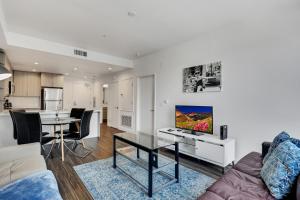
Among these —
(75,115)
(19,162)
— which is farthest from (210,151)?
(75,115)

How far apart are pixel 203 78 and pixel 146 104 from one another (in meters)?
2.28

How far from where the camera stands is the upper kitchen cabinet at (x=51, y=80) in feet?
21.8

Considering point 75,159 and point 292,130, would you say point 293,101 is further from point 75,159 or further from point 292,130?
point 75,159

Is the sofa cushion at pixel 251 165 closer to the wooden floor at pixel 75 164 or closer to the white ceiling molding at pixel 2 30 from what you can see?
the wooden floor at pixel 75 164

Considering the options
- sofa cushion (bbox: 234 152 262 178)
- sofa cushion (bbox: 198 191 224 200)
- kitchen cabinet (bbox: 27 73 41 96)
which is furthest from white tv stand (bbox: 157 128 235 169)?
kitchen cabinet (bbox: 27 73 41 96)

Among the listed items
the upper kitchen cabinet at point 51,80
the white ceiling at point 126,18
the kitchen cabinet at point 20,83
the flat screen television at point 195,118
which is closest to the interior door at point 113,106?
the upper kitchen cabinet at point 51,80

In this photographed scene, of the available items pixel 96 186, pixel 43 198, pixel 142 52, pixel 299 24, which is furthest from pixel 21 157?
pixel 299 24

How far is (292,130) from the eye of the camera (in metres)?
2.43

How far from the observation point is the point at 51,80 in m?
6.82

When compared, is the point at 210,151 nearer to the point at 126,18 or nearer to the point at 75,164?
the point at 75,164

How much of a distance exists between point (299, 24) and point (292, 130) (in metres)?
1.60

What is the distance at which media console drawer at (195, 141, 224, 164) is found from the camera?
2754 millimetres

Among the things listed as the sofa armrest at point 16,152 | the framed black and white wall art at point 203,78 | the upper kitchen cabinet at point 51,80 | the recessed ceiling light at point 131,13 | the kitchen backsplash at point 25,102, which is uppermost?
the recessed ceiling light at point 131,13

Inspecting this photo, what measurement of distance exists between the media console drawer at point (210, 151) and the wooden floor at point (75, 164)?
231 mm
